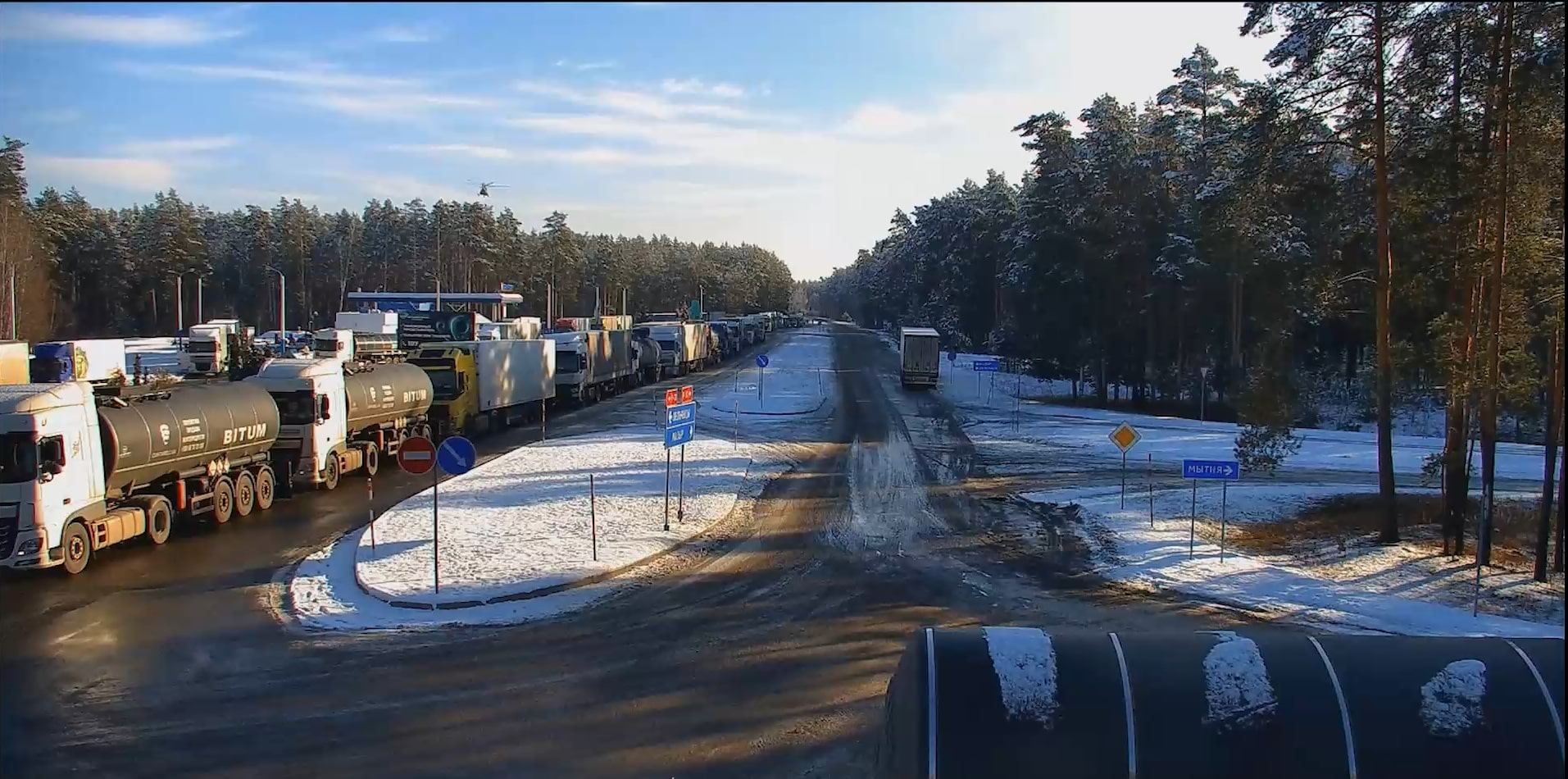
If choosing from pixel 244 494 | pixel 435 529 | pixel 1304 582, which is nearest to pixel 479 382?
pixel 244 494

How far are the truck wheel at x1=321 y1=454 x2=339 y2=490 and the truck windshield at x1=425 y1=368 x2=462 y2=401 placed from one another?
8.60 metres

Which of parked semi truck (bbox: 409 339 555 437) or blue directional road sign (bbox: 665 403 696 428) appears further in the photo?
parked semi truck (bbox: 409 339 555 437)

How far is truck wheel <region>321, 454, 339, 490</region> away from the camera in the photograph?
2459 cm

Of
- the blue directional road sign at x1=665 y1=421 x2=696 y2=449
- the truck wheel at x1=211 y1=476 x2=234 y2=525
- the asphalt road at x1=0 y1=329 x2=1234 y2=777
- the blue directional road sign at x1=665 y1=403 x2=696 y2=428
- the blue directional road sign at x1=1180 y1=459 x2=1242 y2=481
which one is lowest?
the asphalt road at x1=0 y1=329 x2=1234 y2=777

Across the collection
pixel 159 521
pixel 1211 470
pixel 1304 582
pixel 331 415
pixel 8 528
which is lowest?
pixel 1304 582

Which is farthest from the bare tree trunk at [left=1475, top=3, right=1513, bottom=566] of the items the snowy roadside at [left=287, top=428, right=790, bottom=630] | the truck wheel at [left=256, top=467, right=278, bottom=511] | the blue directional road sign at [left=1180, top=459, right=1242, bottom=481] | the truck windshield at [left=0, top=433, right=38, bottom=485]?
the truck wheel at [left=256, top=467, right=278, bottom=511]

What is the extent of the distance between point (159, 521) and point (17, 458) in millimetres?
3479

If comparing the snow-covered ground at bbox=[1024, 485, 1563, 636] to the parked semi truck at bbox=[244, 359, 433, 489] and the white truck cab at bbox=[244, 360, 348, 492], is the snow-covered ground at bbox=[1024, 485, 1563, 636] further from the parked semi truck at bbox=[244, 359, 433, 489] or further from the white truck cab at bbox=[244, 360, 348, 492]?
the white truck cab at bbox=[244, 360, 348, 492]

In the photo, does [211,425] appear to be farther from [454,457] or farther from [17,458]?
[454,457]

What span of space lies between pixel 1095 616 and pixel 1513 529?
1553 centimetres

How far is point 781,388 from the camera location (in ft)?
185

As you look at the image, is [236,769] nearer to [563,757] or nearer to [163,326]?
[563,757]

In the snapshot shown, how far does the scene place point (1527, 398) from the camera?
63.4 feet

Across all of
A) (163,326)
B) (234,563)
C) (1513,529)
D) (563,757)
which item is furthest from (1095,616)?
(163,326)
